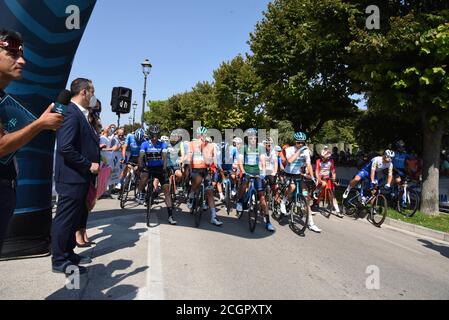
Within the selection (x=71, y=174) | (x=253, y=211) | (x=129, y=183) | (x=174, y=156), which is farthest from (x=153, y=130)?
(x=174, y=156)

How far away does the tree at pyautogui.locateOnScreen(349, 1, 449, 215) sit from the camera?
29.8 feet

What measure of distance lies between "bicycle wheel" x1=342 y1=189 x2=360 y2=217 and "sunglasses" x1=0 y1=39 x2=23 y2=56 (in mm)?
9396

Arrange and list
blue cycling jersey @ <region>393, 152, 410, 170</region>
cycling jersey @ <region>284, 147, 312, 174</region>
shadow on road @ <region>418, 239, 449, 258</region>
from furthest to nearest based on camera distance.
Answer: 1. blue cycling jersey @ <region>393, 152, 410, 170</region>
2. cycling jersey @ <region>284, 147, 312, 174</region>
3. shadow on road @ <region>418, 239, 449, 258</region>

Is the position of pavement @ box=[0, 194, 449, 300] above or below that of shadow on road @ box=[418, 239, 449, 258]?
above

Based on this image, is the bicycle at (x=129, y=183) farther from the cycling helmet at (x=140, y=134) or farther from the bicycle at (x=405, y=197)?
the bicycle at (x=405, y=197)

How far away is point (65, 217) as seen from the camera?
13.9 ft

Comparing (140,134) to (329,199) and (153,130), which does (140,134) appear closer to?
(153,130)

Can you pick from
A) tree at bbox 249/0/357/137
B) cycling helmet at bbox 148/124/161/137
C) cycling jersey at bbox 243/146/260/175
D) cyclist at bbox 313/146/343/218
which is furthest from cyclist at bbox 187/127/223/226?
tree at bbox 249/0/357/137

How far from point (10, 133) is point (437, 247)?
306 inches

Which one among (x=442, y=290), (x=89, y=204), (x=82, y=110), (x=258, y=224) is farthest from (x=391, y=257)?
(x=82, y=110)

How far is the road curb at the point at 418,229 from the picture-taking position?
27.5 feet

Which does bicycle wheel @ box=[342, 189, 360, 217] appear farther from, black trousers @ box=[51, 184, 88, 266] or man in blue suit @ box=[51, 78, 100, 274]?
black trousers @ box=[51, 184, 88, 266]

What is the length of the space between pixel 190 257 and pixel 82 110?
2.45 metres

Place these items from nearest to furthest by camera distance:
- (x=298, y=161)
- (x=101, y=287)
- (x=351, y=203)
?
(x=101, y=287)
(x=298, y=161)
(x=351, y=203)
